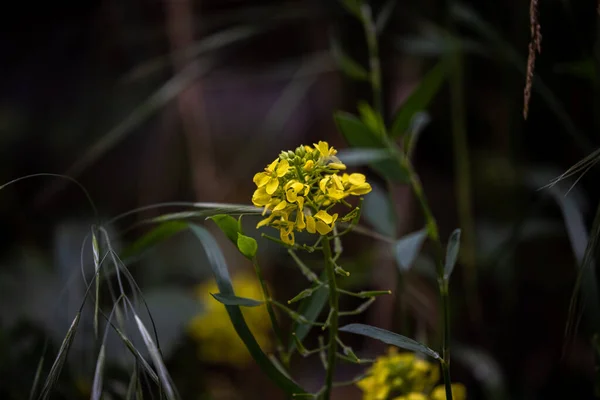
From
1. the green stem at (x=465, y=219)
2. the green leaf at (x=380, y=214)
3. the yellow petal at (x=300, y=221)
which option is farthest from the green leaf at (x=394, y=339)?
the green stem at (x=465, y=219)

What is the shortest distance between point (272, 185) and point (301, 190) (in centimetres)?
2

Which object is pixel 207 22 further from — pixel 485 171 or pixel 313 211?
pixel 313 211

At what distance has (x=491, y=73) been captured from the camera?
135 cm

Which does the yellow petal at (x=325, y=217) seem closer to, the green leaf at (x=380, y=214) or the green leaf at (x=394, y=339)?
the green leaf at (x=394, y=339)

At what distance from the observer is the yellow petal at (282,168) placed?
1.60ft

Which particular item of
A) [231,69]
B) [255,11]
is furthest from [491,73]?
[231,69]

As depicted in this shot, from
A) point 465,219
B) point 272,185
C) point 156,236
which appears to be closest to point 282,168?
point 272,185

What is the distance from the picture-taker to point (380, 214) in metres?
0.90

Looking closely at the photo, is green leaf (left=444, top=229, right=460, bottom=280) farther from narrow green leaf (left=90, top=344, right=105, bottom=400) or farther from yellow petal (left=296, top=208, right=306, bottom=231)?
narrow green leaf (left=90, top=344, right=105, bottom=400)

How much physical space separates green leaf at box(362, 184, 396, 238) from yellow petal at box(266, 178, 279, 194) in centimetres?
40

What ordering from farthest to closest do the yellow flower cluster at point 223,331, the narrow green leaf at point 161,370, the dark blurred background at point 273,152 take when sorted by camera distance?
the yellow flower cluster at point 223,331, the dark blurred background at point 273,152, the narrow green leaf at point 161,370

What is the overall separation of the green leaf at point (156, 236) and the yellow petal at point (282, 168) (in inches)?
7.4

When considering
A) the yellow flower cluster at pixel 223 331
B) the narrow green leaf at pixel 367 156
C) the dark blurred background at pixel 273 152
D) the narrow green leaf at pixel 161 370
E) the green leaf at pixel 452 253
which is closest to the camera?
the narrow green leaf at pixel 161 370

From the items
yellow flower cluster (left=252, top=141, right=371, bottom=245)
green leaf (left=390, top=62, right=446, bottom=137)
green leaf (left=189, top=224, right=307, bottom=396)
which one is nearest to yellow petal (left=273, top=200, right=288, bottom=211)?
yellow flower cluster (left=252, top=141, right=371, bottom=245)
